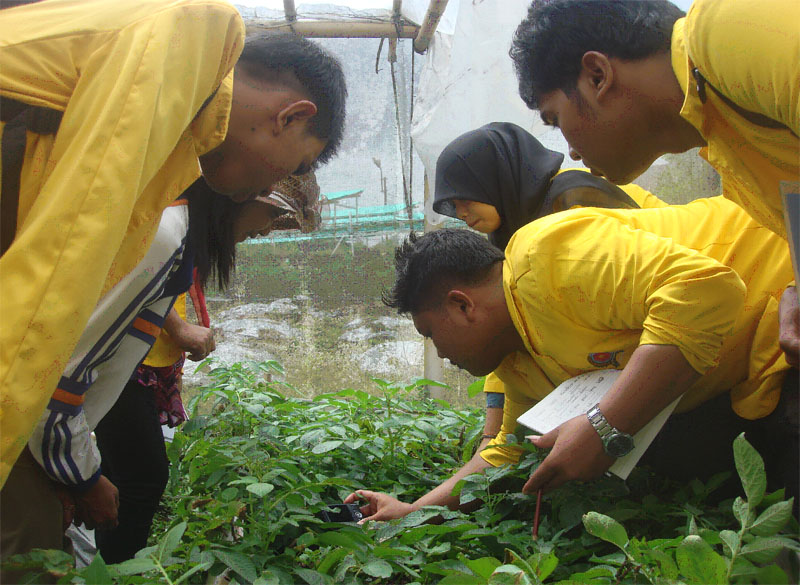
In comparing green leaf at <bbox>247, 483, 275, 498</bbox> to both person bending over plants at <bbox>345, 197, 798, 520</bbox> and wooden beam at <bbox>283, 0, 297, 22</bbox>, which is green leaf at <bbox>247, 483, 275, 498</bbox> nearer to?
person bending over plants at <bbox>345, 197, 798, 520</bbox>

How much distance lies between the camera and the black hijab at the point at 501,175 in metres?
2.11

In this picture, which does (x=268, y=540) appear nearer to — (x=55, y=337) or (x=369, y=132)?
(x=55, y=337)

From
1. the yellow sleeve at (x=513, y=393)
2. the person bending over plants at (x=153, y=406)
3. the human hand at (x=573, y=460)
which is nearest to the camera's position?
the human hand at (x=573, y=460)

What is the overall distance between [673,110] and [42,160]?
936mm

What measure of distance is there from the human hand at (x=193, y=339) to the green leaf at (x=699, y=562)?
1.56 m

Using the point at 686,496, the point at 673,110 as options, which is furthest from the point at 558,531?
the point at 673,110

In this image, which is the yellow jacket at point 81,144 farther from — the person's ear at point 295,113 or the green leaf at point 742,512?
the green leaf at point 742,512

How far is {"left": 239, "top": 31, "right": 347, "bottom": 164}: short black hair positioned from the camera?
3.63 ft

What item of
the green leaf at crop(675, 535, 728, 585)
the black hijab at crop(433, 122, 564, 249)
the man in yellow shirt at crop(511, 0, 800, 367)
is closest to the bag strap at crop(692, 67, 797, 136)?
the man in yellow shirt at crop(511, 0, 800, 367)

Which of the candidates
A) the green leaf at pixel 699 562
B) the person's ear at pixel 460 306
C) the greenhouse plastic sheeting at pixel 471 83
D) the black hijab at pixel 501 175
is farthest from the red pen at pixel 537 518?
the greenhouse plastic sheeting at pixel 471 83

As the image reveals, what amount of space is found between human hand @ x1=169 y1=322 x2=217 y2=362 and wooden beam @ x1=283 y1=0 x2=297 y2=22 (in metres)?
1.38

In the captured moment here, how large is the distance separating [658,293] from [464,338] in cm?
50

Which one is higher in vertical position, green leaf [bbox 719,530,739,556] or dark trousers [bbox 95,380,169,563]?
green leaf [bbox 719,530,739,556]

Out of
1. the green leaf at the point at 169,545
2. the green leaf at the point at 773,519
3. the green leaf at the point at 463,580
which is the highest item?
the green leaf at the point at 773,519
